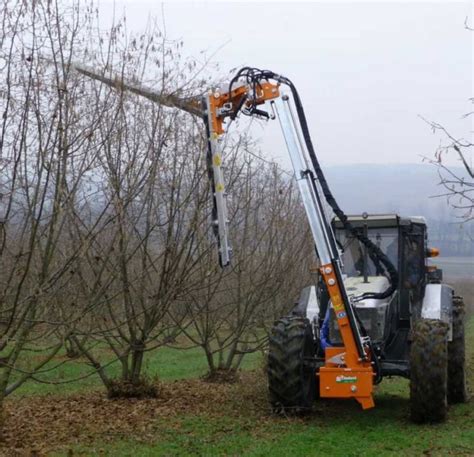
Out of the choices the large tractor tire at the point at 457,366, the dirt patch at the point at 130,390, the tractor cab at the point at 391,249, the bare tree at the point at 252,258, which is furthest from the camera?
the bare tree at the point at 252,258

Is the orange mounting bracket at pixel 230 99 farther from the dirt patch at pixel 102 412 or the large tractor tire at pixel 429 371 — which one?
the dirt patch at pixel 102 412

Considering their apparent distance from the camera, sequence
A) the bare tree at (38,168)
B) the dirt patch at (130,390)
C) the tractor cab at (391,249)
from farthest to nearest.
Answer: the dirt patch at (130,390) < the tractor cab at (391,249) < the bare tree at (38,168)

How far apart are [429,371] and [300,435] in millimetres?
1676

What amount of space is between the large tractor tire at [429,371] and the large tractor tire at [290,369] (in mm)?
1308

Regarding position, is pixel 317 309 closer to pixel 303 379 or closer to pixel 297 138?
pixel 303 379

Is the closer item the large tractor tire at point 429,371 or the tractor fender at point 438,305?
the large tractor tire at point 429,371

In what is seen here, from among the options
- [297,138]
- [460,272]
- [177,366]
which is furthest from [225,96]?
[460,272]

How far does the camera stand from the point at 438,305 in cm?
1005

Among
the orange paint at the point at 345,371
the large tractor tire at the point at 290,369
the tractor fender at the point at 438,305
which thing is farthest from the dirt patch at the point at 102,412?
the tractor fender at the point at 438,305

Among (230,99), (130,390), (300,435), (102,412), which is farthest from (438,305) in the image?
(102,412)

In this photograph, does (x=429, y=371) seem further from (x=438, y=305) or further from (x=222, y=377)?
(x=222, y=377)

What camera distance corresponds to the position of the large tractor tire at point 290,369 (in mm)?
9000

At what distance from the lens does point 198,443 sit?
8062 mm

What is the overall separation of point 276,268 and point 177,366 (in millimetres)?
7131
